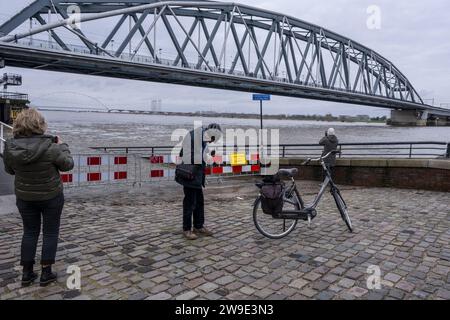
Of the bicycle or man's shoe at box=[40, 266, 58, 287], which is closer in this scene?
man's shoe at box=[40, 266, 58, 287]

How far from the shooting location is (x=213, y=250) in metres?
5.01

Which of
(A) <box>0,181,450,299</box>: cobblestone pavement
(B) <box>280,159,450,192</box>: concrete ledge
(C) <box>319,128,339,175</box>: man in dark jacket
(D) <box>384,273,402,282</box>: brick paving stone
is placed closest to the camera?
(A) <box>0,181,450,299</box>: cobblestone pavement

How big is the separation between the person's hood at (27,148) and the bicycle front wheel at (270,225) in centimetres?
301

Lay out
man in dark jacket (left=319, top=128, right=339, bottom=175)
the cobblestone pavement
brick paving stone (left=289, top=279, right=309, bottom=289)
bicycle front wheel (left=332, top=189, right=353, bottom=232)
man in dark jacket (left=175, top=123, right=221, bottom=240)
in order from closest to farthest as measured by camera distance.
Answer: the cobblestone pavement < brick paving stone (left=289, top=279, right=309, bottom=289) < man in dark jacket (left=175, top=123, right=221, bottom=240) < bicycle front wheel (left=332, top=189, right=353, bottom=232) < man in dark jacket (left=319, top=128, right=339, bottom=175)

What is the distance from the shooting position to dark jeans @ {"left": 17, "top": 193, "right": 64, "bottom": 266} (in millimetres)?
3797

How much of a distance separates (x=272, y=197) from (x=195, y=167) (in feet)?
3.78

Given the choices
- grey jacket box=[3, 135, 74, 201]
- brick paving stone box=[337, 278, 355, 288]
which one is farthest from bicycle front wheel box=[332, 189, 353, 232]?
grey jacket box=[3, 135, 74, 201]

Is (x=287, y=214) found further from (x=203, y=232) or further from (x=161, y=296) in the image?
(x=161, y=296)

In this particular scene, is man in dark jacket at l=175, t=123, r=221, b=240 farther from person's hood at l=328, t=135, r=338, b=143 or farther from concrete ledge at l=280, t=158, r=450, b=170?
concrete ledge at l=280, t=158, r=450, b=170

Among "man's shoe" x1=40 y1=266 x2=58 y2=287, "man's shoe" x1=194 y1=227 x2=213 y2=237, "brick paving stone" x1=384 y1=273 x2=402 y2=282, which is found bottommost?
"brick paving stone" x1=384 y1=273 x2=402 y2=282

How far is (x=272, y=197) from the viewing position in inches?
205

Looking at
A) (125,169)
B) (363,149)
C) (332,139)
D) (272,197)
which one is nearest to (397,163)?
(363,149)

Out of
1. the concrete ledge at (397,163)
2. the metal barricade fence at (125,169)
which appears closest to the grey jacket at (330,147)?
the metal barricade fence at (125,169)

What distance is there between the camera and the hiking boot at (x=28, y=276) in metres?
3.82
